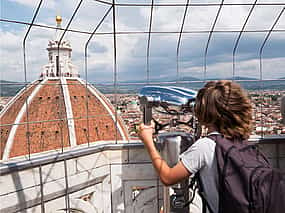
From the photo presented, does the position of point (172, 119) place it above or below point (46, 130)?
above

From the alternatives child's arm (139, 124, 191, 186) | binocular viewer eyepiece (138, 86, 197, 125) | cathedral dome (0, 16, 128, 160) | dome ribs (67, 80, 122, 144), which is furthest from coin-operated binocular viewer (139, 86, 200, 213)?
dome ribs (67, 80, 122, 144)

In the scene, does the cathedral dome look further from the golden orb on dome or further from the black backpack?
the black backpack

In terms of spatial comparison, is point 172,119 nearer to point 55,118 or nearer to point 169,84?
point 169,84

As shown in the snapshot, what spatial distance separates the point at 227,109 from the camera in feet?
3.63

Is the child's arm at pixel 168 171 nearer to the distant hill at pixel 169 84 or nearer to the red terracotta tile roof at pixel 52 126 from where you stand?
the red terracotta tile roof at pixel 52 126

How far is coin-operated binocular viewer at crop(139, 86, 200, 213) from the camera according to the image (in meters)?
1.59

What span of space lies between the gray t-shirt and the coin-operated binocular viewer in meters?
0.47

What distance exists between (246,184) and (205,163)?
155mm

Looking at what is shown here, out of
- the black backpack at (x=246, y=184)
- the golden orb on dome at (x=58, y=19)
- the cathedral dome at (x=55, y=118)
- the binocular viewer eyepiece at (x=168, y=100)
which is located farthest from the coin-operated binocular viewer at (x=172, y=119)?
the golden orb on dome at (x=58, y=19)

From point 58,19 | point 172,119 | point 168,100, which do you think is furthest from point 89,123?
point 168,100

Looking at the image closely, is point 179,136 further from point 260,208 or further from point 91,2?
point 91,2

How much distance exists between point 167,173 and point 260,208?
325mm

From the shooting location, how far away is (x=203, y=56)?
2930 millimetres

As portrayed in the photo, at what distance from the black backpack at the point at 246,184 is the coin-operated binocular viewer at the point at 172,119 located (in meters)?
0.55
